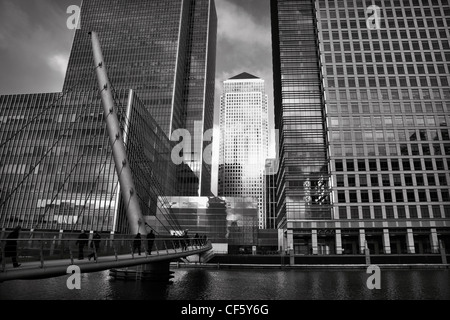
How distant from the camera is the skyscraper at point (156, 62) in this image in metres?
119

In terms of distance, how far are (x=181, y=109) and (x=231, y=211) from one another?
67064mm

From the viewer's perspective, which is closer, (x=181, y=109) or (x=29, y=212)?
(x=29, y=212)

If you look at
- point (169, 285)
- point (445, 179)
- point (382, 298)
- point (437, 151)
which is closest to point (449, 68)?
point (437, 151)

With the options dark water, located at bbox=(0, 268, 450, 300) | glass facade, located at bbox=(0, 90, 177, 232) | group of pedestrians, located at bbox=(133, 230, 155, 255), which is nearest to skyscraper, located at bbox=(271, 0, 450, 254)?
glass facade, located at bbox=(0, 90, 177, 232)

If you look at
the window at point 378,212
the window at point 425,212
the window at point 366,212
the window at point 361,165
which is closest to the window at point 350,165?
the window at point 361,165

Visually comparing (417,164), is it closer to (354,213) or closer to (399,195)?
(399,195)

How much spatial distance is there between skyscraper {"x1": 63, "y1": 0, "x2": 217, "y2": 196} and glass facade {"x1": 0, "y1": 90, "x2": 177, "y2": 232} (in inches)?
1486

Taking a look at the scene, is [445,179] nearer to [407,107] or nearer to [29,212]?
[407,107]

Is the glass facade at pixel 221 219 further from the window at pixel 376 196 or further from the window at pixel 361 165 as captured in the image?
the window at pixel 376 196

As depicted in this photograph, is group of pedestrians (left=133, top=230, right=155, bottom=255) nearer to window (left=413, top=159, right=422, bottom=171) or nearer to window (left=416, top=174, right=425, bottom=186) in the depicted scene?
window (left=416, top=174, right=425, bottom=186)

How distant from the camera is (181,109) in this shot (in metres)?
132

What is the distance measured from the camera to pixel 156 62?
122m

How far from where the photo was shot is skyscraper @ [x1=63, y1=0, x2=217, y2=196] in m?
119

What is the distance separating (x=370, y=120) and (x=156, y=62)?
8267cm
